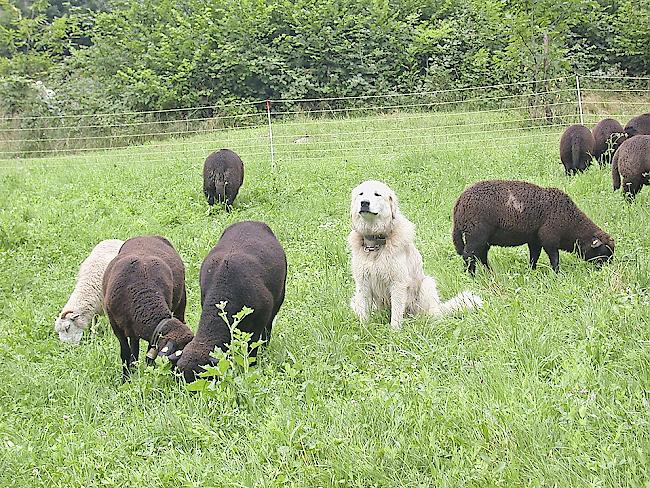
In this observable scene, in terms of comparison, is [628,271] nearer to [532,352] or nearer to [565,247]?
[565,247]

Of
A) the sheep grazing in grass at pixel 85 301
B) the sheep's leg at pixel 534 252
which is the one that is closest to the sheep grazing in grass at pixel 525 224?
the sheep's leg at pixel 534 252

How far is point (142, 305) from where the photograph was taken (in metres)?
5.61

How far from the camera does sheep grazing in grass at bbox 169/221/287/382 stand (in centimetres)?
496

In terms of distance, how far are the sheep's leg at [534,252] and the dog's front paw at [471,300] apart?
160 cm

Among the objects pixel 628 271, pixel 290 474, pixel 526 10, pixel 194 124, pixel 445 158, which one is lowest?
pixel 290 474

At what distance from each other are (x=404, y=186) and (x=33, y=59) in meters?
23.8

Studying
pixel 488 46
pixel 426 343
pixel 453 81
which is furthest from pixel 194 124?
pixel 426 343

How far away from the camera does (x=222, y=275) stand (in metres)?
5.30

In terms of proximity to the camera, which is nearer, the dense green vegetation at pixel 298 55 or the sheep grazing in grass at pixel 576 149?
the sheep grazing in grass at pixel 576 149

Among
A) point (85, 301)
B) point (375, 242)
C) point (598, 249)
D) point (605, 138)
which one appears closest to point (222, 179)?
point (85, 301)

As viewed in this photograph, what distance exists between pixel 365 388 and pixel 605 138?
11009mm

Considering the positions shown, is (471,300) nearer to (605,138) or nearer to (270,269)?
(270,269)

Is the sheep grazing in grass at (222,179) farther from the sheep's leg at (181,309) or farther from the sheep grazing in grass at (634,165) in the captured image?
the sheep grazing in grass at (634,165)

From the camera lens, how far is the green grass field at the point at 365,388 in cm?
326
